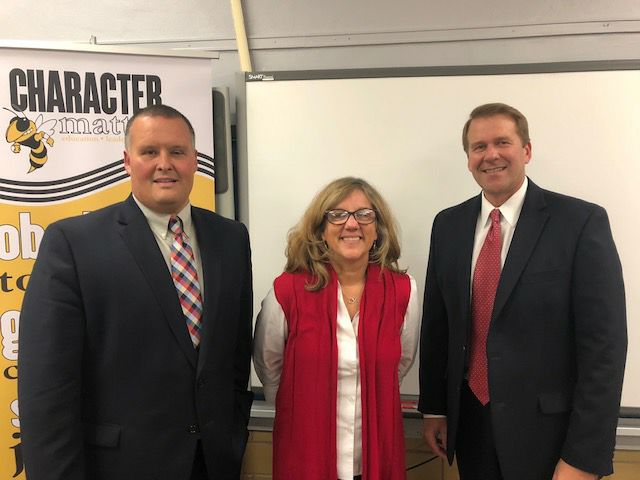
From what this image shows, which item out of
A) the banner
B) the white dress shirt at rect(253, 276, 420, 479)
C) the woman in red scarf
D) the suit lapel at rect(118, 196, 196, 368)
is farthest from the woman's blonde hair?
the banner

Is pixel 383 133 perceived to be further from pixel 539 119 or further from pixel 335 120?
pixel 539 119

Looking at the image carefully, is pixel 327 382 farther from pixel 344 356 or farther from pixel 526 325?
pixel 526 325

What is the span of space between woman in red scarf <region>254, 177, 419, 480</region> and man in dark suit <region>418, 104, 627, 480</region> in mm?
213

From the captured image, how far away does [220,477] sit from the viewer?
141cm

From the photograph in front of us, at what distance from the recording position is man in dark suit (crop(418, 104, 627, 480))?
1.35 m

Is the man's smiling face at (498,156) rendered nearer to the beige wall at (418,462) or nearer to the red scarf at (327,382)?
the red scarf at (327,382)

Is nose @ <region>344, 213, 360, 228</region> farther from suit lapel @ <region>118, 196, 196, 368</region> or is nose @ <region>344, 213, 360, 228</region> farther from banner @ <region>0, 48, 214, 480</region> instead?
banner @ <region>0, 48, 214, 480</region>

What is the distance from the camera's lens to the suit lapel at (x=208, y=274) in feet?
4.30

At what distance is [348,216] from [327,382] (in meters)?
0.52

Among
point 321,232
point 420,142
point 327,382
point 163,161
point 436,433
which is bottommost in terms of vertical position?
point 436,433

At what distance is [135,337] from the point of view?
125 centimetres

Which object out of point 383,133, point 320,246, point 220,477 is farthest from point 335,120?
point 220,477

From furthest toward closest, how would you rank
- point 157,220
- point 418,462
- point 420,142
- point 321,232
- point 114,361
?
point 418,462 < point 420,142 < point 321,232 < point 157,220 < point 114,361

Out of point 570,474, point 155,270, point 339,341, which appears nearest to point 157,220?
point 155,270
